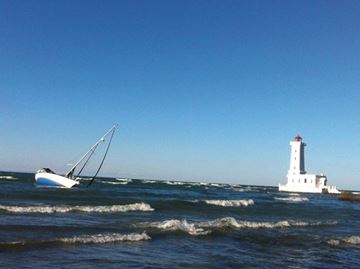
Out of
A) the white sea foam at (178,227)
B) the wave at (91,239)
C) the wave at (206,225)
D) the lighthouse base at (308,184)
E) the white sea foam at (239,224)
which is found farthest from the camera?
the lighthouse base at (308,184)

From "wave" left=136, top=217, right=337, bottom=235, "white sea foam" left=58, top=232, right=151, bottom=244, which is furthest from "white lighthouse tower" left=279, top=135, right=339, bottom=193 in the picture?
"white sea foam" left=58, top=232, right=151, bottom=244

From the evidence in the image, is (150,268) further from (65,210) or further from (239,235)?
(65,210)

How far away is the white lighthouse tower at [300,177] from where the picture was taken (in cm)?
9281

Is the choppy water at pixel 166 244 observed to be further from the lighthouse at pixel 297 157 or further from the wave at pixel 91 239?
the lighthouse at pixel 297 157

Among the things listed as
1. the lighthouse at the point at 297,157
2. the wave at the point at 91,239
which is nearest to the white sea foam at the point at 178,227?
the wave at the point at 91,239

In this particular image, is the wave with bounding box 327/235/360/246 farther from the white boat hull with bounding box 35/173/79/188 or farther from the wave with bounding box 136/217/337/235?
the white boat hull with bounding box 35/173/79/188

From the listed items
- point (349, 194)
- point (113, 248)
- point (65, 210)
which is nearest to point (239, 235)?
point (113, 248)

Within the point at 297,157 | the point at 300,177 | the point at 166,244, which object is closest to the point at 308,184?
the point at 300,177

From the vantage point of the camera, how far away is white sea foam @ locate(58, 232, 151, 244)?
15.3 m

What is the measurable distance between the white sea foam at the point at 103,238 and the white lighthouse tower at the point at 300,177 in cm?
8015

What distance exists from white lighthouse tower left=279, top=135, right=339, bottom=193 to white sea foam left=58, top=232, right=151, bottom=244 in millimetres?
80153

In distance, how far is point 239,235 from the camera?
19750 millimetres

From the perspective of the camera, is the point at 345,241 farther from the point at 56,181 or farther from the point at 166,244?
the point at 56,181

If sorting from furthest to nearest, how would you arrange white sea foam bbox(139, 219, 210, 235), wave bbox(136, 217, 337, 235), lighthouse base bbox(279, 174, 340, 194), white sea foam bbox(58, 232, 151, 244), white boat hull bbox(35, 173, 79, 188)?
lighthouse base bbox(279, 174, 340, 194) → white boat hull bbox(35, 173, 79, 188) → wave bbox(136, 217, 337, 235) → white sea foam bbox(139, 219, 210, 235) → white sea foam bbox(58, 232, 151, 244)
